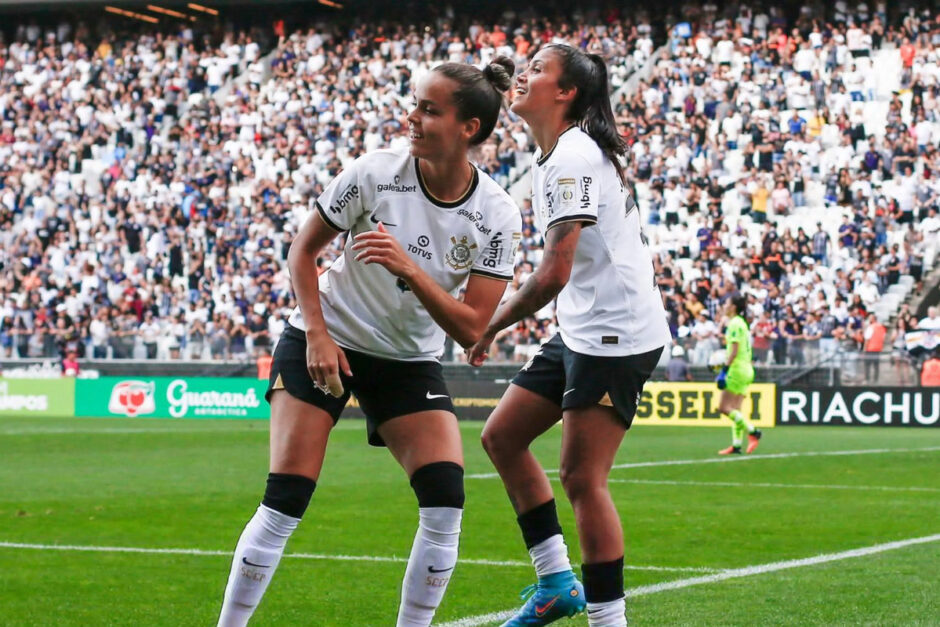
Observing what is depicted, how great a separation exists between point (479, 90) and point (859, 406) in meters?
22.1

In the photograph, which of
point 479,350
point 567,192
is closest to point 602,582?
point 479,350

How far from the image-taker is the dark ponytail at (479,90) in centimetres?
536

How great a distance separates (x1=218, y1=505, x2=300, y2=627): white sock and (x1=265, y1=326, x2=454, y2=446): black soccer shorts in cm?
47

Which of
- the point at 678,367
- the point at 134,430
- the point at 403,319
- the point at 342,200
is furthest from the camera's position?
the point at 678,367

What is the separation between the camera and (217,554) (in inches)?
371

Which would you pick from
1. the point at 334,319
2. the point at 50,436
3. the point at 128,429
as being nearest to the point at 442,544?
the point at 334,319

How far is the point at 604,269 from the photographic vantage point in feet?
19.2

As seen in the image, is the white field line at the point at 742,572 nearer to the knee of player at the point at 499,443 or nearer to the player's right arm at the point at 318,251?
the knee of player at the point at 499,443

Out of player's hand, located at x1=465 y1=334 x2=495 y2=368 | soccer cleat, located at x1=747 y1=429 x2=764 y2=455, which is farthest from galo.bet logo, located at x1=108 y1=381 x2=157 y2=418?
player's hand, located at x1=465 y1=334 x2=495 y2=368

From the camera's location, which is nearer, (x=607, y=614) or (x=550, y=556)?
(x=607, y=614)

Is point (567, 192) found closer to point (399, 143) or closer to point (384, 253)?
point (384, 253)

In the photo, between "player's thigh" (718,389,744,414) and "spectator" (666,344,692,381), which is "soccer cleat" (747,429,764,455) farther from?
"spectator" (666,344,692,381)

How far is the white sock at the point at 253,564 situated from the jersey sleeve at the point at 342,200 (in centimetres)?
103

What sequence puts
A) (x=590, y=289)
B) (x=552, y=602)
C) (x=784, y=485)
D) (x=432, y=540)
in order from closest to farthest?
(x=432, y=540), (x=590, y=289), (x=552, y=602), (x=784, y=485)
